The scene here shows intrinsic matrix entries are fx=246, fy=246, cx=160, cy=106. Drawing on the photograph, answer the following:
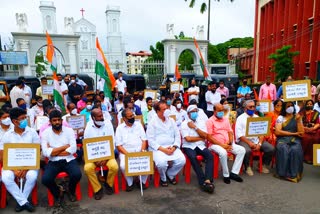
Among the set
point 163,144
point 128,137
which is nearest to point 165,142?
point 163,144

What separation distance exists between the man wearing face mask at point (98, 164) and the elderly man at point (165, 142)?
2.48ft

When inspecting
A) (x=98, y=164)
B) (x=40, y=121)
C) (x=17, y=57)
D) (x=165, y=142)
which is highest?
(x=17, y=57)

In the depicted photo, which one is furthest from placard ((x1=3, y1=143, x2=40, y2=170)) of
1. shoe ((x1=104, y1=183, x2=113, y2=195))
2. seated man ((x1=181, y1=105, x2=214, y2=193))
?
seated man ((x1=181, y1=105, x2=214, y2=193))

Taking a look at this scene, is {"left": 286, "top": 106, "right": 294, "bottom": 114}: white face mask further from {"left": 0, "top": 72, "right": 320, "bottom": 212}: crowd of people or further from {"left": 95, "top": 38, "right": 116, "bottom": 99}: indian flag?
{"left": 95, "top": 38, "right": 116, "bottom": 99}: indian flag

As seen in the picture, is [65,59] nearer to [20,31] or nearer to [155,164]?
[20,31]

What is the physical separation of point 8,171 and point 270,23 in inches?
1050

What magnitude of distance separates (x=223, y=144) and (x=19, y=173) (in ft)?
11.5

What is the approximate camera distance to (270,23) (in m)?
24.8

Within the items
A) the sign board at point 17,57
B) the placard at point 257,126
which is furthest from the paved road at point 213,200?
the sign board at point 17,57

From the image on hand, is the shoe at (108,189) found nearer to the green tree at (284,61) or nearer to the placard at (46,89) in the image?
the placard at (46,89)

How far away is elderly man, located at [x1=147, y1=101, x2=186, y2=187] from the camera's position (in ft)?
Result: 14.5

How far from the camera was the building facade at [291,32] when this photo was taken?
17.3 metres

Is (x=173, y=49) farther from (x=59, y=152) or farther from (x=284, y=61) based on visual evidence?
(x=59, y=152)

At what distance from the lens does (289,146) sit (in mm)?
4633
